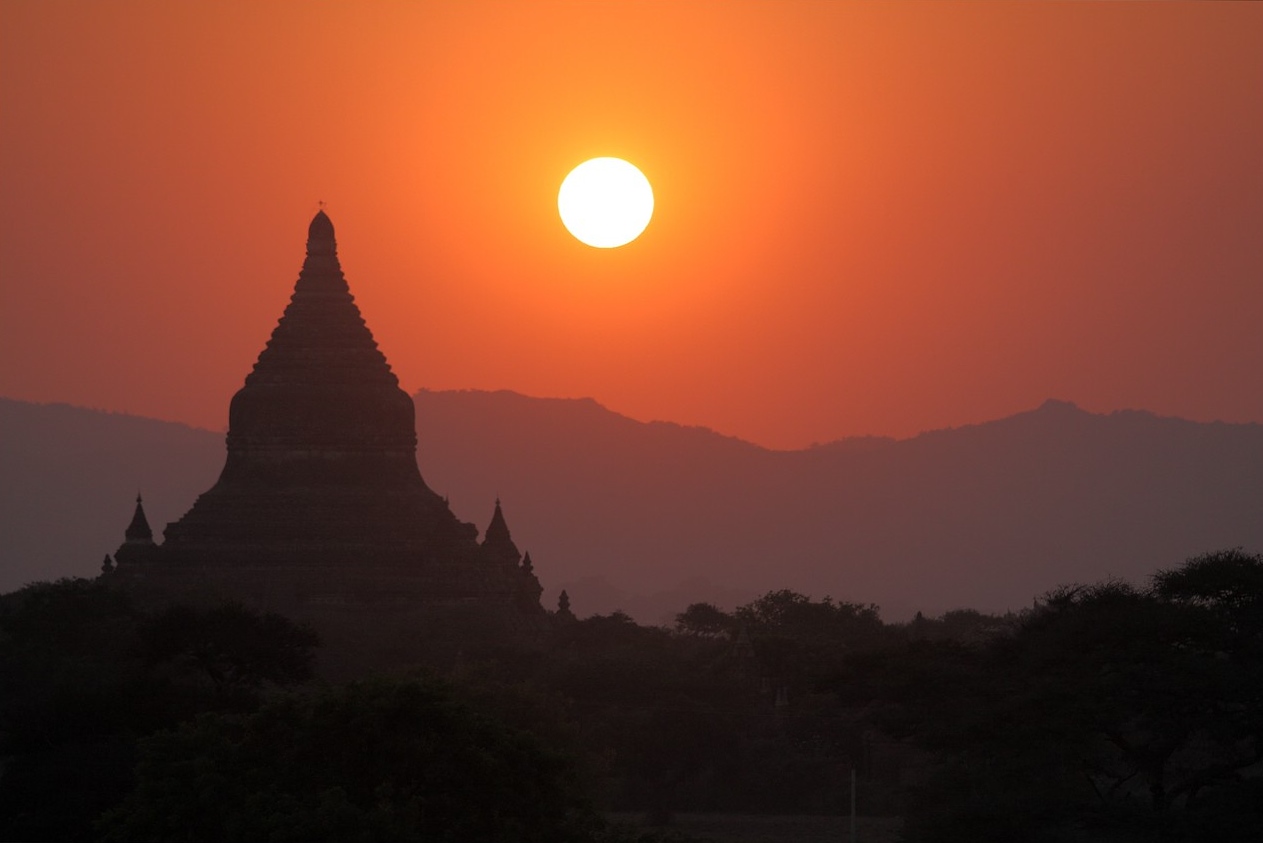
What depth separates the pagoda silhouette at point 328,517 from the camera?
2864 inches

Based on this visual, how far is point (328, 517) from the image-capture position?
7450 cm

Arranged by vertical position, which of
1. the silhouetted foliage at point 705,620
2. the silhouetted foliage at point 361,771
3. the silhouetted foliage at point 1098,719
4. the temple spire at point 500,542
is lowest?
the silhouetted foliage at point 361,771

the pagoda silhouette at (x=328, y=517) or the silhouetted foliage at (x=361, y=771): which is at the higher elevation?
the pagoda silhouette at (x=328, y=517)

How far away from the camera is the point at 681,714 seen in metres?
52.2

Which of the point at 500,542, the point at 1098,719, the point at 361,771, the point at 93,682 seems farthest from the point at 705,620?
the point at 361,771

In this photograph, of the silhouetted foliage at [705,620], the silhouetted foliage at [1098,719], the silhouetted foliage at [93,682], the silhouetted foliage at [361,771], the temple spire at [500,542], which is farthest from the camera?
the silhouetted foliage at [705,620]

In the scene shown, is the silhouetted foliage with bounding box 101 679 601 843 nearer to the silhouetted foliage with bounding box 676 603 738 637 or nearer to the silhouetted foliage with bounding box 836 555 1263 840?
the silhouetted foliage with bounding box 836 555 1263 840

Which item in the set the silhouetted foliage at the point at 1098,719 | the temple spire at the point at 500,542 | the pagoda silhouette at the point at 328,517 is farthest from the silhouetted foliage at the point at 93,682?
the temple spire at the point at 500,542

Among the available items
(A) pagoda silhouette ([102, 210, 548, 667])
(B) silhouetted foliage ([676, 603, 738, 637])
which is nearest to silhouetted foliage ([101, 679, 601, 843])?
(A) pagoda silhouette ([102, 210, 548, 667])

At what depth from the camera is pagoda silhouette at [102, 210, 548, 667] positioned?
72.8 meters

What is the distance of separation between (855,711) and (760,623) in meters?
33.3

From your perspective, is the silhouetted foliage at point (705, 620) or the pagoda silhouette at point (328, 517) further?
the silhouetted foliage at point (705, 620)

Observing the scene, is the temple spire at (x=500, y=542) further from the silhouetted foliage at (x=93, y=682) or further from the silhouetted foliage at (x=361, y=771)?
the silhouetted foliage at (x=361, y=771)

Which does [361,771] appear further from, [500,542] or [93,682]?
[500,542]
